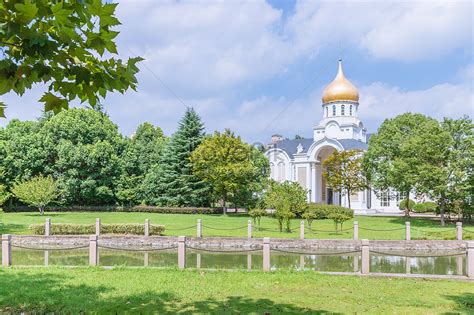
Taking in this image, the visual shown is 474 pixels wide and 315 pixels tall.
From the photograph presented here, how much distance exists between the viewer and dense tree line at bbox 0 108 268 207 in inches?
1630

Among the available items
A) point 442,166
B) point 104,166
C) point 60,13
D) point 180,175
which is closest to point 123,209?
point 104,166

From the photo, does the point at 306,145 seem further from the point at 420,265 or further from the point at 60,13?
the point at 60,13

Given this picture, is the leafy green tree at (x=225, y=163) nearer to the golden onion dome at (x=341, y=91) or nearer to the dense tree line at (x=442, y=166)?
the dense tree line at (x=442, y=166)

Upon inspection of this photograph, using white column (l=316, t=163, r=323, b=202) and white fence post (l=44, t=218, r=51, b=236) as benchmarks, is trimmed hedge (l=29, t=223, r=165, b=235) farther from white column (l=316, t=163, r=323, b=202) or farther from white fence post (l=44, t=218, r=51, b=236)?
white column (l=316, t=163, r=323, b=202)

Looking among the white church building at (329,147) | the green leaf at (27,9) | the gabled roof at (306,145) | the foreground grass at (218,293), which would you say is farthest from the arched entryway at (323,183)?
the green leaf at (27,9)

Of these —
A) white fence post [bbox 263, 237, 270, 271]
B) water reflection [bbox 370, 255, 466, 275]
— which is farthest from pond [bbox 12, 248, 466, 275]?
white fence post [bbox 263, 237, 270, 271]

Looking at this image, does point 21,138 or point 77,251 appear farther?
point 21,138

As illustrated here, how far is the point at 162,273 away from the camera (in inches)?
456

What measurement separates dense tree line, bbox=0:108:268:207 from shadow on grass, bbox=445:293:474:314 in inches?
1179

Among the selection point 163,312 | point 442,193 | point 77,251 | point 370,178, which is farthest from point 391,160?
point 163,312

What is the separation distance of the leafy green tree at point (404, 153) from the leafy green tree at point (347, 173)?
1463 mm

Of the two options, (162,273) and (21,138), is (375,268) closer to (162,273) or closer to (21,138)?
(162,273)

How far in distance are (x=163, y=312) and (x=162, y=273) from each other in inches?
160

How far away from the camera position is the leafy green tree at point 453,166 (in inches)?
1216
